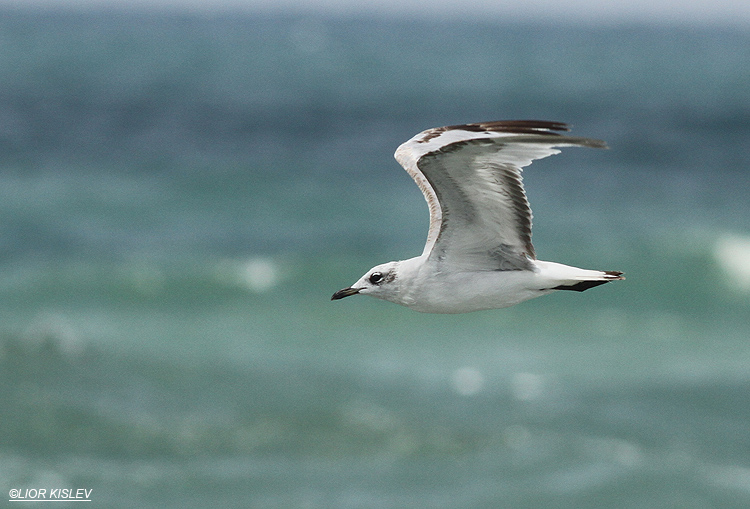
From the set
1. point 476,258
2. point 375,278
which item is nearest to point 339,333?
point 375,278

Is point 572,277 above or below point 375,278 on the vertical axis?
below

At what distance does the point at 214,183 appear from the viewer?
71812 millimetres

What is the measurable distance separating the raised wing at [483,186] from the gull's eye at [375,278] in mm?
664

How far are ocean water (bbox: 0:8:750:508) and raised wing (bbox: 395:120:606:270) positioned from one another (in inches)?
1117

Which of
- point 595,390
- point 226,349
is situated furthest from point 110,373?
point 595,390

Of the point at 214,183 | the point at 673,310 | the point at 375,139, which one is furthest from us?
the point at 375,139

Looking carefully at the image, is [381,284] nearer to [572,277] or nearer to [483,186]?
[483,186]

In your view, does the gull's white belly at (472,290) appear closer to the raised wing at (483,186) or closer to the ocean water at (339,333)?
the raised wing at (483,186)

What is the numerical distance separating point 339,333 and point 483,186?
40.6m

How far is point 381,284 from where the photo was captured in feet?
41.9

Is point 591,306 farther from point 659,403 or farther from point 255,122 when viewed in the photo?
point 255,122

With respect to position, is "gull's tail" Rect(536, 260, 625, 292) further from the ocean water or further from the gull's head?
the ocean water

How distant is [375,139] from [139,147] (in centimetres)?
1862

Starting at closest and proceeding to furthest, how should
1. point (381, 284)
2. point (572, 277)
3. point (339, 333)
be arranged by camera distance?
point (572, 277)
point (381, 284)
point (339, 333)
